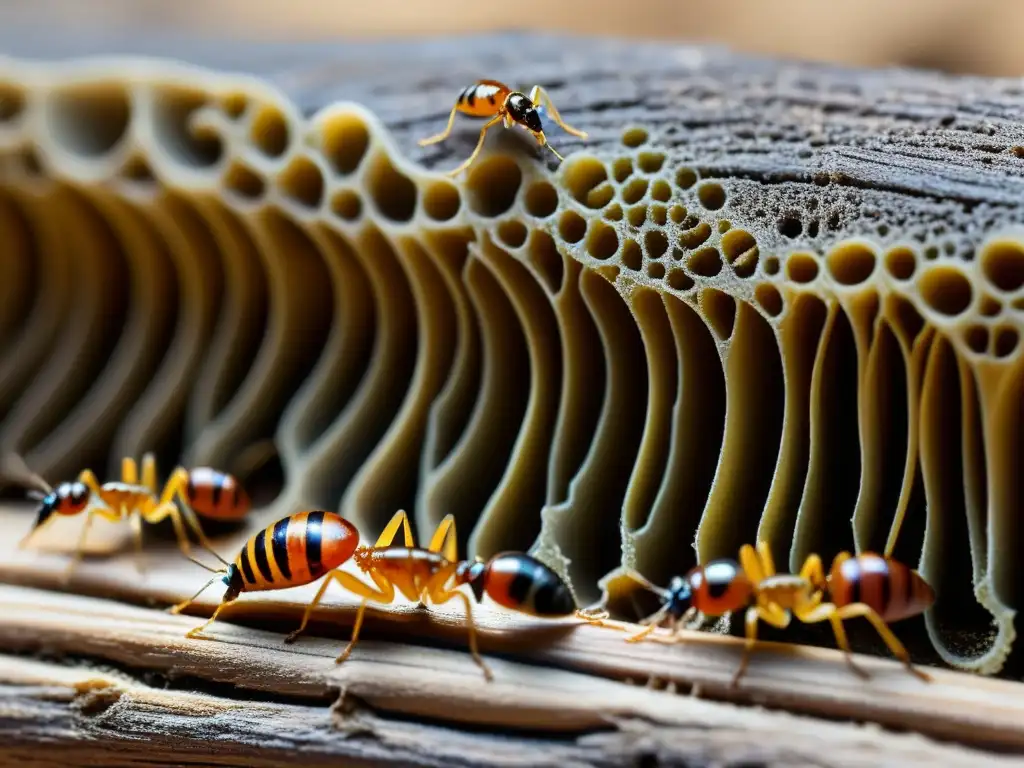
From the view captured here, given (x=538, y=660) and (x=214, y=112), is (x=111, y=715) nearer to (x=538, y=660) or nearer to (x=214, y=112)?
(x=538, y=660)

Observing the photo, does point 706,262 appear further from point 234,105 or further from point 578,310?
point 234,105

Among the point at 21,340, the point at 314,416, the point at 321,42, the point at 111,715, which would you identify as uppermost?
the point at 321,42

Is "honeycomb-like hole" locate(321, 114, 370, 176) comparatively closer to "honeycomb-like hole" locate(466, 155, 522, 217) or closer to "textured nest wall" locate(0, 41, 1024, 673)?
"textured nest wall" locate(0, 41, 1024, 673)

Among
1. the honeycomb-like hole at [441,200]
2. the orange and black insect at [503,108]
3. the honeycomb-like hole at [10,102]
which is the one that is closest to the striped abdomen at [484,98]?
the orange and black insect at [503,108]

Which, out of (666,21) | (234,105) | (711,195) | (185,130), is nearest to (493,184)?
(711,195)

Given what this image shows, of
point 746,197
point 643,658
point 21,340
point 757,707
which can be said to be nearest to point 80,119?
point 21,340

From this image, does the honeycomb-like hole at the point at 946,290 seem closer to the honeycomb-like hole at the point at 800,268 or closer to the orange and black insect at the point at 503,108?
the honeycomb-like hole at the point at 800,268
